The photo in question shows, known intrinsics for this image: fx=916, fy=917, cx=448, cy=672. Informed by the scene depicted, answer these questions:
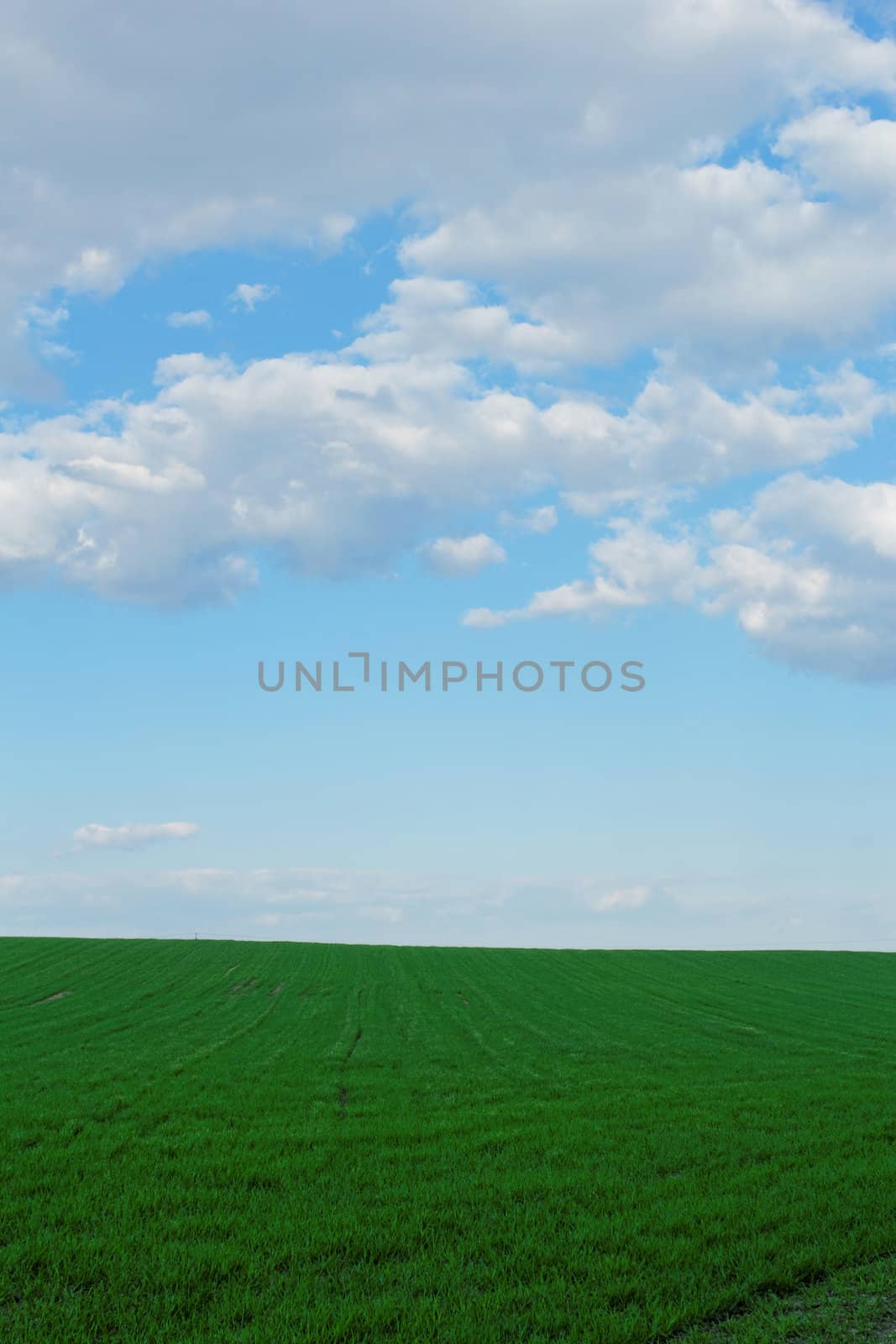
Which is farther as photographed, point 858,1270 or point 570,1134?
point 570,1134

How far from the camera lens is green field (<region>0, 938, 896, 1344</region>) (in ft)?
25.7

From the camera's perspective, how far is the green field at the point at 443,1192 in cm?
784

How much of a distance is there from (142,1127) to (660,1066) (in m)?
13.3

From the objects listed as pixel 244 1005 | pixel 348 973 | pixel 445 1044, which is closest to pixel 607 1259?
pixel 445 1044

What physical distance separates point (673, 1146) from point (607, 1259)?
480 centimetres

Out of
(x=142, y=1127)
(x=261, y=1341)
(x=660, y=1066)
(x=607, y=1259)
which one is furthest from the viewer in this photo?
(x=660, y=1066)

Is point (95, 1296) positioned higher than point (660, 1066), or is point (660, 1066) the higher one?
point (95, 1296)

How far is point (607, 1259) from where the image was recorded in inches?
344

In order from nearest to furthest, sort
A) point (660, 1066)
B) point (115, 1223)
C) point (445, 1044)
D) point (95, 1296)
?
point (95, 1296), point (115, 1223), point (660, 1066), point (445, 1044)

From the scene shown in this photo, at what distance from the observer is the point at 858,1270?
351 inches

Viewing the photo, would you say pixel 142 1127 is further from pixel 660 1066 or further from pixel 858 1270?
pixel 660 1066

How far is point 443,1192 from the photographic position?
35.2 feet

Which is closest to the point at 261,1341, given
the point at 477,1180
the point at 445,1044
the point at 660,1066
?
the point at 477,1180

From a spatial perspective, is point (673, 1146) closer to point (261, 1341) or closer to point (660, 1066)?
point (261, 1341)
